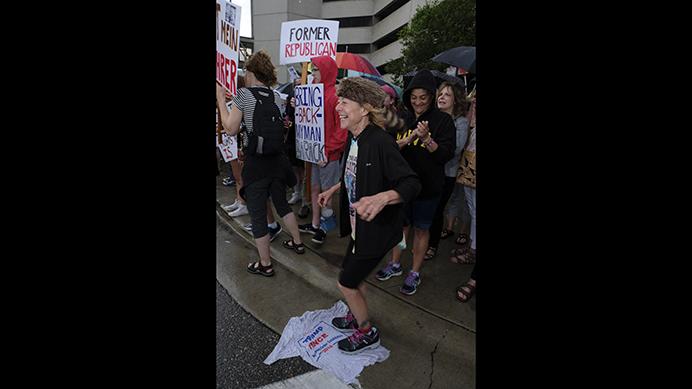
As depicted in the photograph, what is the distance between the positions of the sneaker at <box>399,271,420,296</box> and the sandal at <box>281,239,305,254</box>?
4.09ft

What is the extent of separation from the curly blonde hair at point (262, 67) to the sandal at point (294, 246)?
5.67 ft

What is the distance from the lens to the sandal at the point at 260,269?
3352 millimetres

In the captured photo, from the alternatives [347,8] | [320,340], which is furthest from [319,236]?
[347,8]

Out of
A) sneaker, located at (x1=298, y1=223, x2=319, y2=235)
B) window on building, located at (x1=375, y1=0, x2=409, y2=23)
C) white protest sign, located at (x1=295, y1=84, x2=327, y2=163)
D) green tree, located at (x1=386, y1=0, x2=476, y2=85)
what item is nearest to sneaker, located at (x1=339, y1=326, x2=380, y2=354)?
sneaker, located at (x1=298, y1=223, x2=319, y2=235)

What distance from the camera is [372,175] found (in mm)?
2117

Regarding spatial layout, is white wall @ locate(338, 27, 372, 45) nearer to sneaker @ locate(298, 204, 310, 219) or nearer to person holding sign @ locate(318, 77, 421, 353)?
sneaker @ locate(298, 204, 310, 219)

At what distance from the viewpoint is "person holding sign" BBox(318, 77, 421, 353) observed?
2086 mm

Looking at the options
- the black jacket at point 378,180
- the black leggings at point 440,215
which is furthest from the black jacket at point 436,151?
the black jacket at point 378,180

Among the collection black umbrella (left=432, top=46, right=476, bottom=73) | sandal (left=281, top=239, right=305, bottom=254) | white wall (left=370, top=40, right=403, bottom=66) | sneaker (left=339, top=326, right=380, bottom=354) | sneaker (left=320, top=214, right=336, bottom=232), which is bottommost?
sneaker (left=339, top=326, right=380, bottom=354)

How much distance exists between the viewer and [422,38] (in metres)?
21.0

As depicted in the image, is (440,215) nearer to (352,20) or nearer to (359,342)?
(359,342)

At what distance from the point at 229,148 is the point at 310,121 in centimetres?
109

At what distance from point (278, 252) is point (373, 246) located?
192 centimetres
